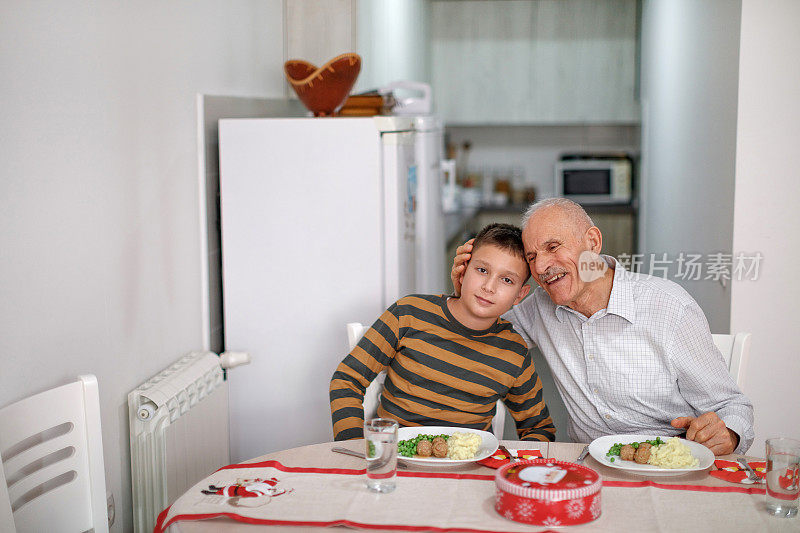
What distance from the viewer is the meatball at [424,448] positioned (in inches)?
53.1

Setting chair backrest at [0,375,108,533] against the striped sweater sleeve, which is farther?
the striped sweater sleeve

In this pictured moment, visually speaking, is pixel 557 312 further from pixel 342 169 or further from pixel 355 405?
pixel 342 169

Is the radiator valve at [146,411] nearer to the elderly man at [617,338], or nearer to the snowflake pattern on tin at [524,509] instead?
the elderly man at [617,338]

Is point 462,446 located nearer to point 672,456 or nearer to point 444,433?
point 444,433

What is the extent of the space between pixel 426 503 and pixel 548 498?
18 centimetres

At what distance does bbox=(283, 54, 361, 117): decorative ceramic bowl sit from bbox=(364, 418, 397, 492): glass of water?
57.8 inches

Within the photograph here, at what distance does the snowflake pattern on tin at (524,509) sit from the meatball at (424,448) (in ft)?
0.84

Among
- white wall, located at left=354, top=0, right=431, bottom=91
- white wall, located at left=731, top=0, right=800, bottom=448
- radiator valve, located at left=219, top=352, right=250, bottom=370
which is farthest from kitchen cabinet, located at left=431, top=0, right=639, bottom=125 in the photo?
radiator valve, located at left=219, top=352, right=250, bottom=370

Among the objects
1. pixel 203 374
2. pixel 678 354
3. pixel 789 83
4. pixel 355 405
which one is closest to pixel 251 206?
pixel 203 374

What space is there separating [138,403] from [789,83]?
188 centimetres

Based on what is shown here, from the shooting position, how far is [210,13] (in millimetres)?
2318

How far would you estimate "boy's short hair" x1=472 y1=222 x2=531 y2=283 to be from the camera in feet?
5.36

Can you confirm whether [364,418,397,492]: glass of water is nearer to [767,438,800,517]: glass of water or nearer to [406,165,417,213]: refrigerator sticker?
[767,438,800,517]: glass of water

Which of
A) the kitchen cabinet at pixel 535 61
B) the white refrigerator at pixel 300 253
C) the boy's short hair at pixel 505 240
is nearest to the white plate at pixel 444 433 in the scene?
the boy's short hair at pixel 505 240
